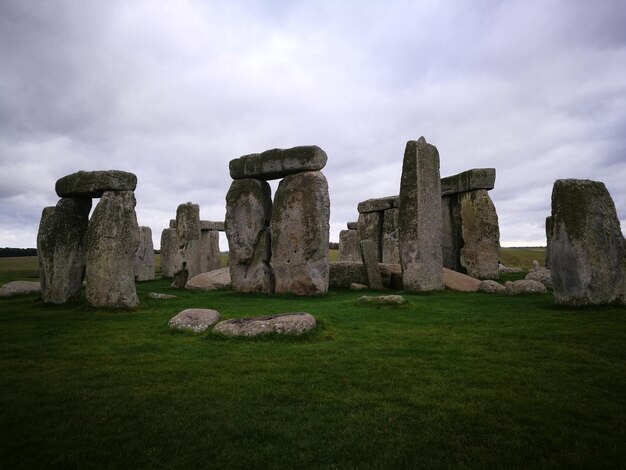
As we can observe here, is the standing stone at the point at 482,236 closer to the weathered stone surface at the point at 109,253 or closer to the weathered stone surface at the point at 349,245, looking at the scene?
the weathered stone surface at the point at 349,245

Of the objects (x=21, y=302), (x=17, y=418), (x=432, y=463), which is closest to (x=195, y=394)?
(x=17, y=418)

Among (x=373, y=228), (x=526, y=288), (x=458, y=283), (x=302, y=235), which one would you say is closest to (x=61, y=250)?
(x=302, y=235)

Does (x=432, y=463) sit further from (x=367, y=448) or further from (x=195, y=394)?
(x=195, y=394)

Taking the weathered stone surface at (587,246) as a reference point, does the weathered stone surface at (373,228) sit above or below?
above

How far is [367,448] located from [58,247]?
974 centimetres

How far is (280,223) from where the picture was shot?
42.4ft

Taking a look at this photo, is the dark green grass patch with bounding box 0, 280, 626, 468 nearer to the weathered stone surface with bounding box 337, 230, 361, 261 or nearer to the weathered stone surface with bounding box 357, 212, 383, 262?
the weathered stone surface with bounding box 357, 212, 383, 262

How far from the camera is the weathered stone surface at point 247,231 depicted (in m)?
13.6

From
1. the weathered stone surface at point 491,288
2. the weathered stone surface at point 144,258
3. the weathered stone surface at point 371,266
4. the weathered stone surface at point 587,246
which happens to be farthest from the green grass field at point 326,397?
the weathered stone surface at point 144,258

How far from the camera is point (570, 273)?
8.18m

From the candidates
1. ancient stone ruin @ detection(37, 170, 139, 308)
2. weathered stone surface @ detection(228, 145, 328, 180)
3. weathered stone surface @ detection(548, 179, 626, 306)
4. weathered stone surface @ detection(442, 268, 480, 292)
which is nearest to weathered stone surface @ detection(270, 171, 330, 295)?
weathered stone surface @ detection(228, 145, 328, 180)

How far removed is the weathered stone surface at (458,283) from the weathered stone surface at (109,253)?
8443 millimetres

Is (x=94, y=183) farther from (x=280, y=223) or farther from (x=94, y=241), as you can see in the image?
(x=280, y=223)

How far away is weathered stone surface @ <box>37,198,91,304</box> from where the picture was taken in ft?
34.0
